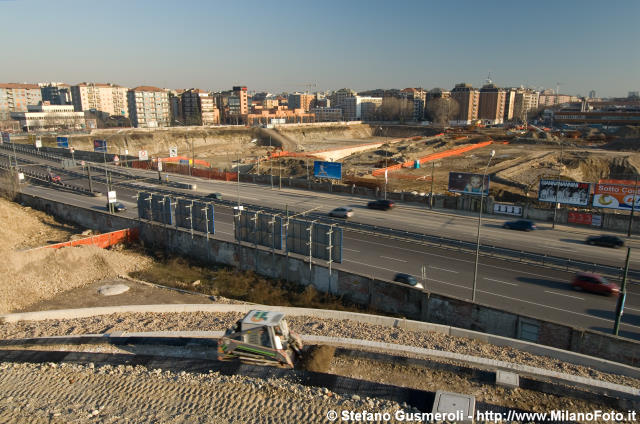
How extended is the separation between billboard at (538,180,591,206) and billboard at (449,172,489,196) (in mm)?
5207

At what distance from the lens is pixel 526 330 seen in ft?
56.9

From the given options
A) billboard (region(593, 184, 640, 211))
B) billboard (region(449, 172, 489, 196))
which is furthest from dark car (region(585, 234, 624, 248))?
billboard (region(449, 172, 489, 196))

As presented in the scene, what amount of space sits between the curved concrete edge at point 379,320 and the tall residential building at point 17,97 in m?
194

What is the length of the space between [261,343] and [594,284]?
18.5m

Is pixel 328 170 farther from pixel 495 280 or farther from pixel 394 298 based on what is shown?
pixel 394 298

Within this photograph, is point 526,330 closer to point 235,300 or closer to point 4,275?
point 235,300

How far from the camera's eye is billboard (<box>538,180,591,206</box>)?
3650 cm

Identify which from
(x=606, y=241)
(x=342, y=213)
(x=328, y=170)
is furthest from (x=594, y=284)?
(x=328, y=170)

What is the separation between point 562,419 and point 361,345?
635cm

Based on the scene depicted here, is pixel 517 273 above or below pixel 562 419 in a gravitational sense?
below

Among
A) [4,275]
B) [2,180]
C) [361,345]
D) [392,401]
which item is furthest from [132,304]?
[2,180]

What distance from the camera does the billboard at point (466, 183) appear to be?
41.3 m

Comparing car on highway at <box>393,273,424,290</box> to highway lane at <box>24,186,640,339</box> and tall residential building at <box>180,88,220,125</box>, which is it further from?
tall residential building at <box>180,88,220,125</box>

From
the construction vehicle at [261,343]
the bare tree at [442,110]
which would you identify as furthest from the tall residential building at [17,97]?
the construction vehicle at [261,343]
